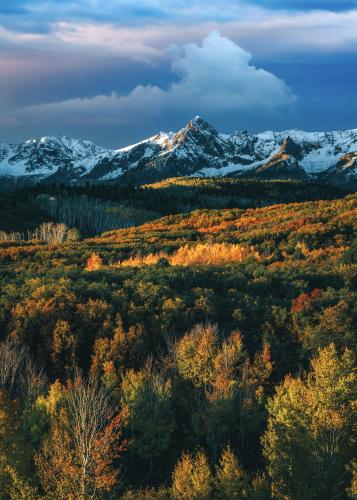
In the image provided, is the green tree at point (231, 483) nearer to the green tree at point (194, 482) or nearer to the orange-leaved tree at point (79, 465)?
the green tree at point (194, 482)

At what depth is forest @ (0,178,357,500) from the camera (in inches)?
836

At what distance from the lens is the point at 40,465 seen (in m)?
21.7

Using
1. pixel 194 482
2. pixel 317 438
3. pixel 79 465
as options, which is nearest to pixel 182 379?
pixel 194 482

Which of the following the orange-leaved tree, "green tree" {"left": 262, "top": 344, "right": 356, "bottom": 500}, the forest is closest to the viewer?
the orange-leaved tree

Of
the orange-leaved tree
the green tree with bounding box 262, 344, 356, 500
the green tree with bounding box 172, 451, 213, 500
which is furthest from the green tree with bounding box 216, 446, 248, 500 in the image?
the orange-leaved tree

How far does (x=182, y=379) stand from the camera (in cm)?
2872

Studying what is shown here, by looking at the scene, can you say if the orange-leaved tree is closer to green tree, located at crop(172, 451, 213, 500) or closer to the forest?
the forest

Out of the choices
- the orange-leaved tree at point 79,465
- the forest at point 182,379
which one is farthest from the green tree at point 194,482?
the orange-leaved tree at point 79,465

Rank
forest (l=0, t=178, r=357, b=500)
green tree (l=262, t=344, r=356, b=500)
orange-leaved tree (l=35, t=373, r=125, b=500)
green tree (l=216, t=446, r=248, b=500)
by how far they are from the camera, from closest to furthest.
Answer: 1. orange-leaved tree (l=35, t=373, r=125, b=500)
2. green tree (l=216, t=446, r=248, b=500)
3. green tree (l=262, t=344, r=356, b=500)
4. forest (l=0, t=178, r=357, b=500)

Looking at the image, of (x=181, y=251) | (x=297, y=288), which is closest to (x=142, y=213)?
(x=181, y=251)

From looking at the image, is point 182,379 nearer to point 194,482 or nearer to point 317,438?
point 194,482

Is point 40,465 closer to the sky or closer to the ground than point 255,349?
closer to the ground

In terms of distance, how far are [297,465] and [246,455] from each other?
212 inches

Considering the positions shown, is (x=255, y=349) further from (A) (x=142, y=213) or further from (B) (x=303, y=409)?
(A) (x=142, y=213)
